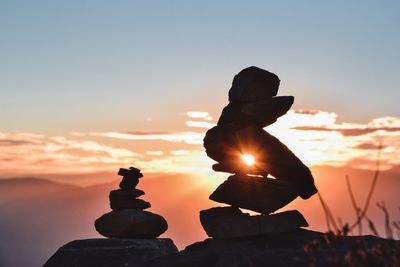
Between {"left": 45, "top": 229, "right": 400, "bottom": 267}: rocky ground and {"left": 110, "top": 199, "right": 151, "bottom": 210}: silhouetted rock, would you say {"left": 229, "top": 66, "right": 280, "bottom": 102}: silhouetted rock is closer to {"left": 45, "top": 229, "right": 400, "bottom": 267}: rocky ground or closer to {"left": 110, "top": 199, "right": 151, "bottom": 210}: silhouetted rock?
{"left": 45, "top": 229, "right": 400, "bottom": 267}: rocky ground

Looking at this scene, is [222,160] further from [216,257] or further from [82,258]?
[82,258]

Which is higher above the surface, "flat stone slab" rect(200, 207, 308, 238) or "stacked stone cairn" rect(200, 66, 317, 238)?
"stacked stone cairn" rect(200, 66, 317, 238)

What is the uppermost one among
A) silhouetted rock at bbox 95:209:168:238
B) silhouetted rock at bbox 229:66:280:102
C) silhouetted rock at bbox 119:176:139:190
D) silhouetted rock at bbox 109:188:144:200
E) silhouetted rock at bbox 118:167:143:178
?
silhouetted rock at bbox 229:66:280:102

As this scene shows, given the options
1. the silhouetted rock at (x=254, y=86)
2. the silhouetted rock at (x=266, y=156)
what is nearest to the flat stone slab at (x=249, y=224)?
the silhouetted rock at (x=266, y=156)

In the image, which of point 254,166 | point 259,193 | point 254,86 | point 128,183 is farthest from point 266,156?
point 128,183

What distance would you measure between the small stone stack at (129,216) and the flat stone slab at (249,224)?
1096cm

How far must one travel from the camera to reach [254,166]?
19.0 metres

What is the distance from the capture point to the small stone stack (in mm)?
29516

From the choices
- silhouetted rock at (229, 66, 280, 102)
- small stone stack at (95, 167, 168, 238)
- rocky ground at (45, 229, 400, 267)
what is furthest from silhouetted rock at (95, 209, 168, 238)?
silhouetted rock at (229, 66, 280, 102)

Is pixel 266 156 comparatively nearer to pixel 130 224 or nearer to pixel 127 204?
pixel 130 224

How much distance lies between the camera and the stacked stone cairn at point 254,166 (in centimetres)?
1858

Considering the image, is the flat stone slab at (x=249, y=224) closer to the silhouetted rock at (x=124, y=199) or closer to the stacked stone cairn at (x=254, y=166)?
the stacked stone cairn at (x=254, y=166)

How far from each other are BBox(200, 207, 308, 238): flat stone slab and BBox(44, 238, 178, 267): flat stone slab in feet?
22.0

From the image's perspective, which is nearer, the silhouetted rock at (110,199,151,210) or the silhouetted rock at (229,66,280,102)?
the silhouetted rock at (229,66,280,102)
